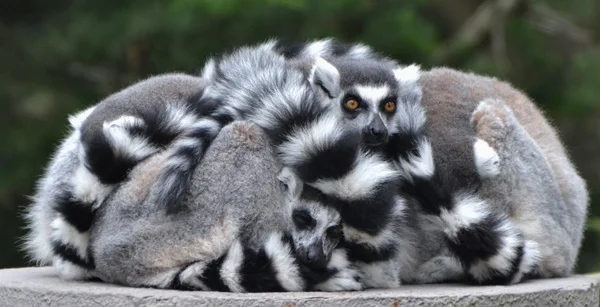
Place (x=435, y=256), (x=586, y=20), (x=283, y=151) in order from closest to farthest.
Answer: (x=283, y=151), (x=435, y=256), (x=586, y=20)

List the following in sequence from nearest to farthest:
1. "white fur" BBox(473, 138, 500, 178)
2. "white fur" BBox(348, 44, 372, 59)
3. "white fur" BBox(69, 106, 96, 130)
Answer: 1. "white fur" BBox(473, 138, 500, 178)
2. "white fur" BBox(69, 106, 96, 130)
3. "white fur" BBox(348, 44, 372, 59)

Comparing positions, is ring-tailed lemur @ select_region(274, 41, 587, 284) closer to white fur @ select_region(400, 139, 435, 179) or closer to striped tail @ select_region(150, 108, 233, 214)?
white fur @ select_region(400, 139, 435, 179)

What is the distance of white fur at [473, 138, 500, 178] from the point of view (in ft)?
14.6

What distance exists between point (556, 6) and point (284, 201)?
336 inches

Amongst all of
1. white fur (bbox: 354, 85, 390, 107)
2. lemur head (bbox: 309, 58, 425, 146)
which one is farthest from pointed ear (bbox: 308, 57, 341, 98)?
white fur (bbox: 354, 85, 390, 107)

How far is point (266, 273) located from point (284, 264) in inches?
3.2

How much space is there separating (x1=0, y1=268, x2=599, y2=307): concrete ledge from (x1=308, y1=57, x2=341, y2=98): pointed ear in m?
1.07

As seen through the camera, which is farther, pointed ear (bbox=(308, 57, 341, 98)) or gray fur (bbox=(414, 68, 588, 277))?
pointed ear (bbox=(308, 57, 341, 98))

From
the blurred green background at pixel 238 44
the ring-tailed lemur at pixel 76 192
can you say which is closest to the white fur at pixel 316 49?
the ring-tailed lemur at pixel 76 192

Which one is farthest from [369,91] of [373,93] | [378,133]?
[378,133]

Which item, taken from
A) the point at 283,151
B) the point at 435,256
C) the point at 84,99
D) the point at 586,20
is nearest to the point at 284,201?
the point at 283,151

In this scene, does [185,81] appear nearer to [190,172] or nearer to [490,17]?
[190,172]

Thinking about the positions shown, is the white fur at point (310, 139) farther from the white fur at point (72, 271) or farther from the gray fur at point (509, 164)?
the white fur at point (72, 271)

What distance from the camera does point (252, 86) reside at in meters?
4.23
